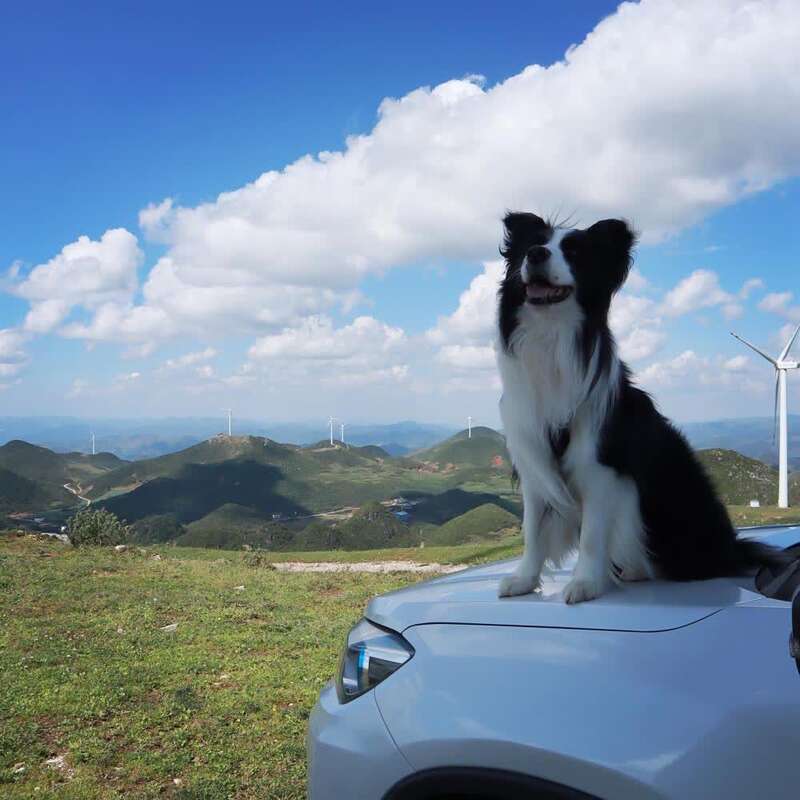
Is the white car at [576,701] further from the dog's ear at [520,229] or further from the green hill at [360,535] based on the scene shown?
the green hill at [360,535]

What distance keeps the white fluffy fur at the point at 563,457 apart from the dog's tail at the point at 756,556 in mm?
290

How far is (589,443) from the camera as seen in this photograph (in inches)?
101

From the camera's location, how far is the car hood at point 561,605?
1.69 metres

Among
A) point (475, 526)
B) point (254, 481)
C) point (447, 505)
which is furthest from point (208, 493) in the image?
point (475, 526)

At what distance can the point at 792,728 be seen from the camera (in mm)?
1359

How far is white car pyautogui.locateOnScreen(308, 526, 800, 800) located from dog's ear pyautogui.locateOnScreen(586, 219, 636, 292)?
1283 mm

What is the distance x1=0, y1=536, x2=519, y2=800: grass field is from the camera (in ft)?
14.5

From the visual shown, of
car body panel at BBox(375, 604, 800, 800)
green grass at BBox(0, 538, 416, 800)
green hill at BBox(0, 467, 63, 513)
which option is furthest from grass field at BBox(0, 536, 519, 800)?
green hill at BBox(0, 467, 63, 513)

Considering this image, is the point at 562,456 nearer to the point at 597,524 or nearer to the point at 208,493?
the point at 597,524

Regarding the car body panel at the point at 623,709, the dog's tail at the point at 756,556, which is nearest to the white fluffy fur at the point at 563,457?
the dog's tail at the point at 756,556

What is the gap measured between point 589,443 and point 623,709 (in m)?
1.18

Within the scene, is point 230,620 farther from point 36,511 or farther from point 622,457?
point 36,511

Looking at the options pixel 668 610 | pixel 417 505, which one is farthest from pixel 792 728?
pixel 417 505

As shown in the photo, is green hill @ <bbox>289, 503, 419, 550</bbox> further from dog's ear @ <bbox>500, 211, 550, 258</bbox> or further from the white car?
the white car
